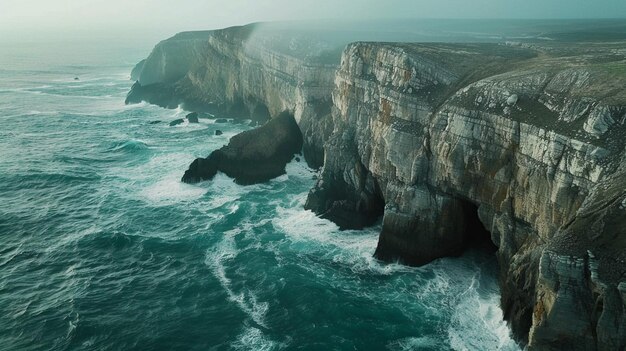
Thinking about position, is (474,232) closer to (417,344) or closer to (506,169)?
(506,169)

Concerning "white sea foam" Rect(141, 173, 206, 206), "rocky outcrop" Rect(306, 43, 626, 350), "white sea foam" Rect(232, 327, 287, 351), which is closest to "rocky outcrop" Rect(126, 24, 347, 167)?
"rocky outcrop" Rect(306, 43, 626, 350)

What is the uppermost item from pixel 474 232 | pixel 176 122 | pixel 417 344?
pixel 176 122

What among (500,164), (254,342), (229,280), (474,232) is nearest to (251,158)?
(229,280)

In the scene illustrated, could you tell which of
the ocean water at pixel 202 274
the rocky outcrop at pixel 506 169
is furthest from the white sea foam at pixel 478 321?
the rocky outcrop at pixel 506 169

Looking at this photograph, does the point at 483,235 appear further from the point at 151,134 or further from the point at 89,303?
the point at 151,134

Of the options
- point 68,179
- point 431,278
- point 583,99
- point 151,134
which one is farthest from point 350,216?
point 151,134

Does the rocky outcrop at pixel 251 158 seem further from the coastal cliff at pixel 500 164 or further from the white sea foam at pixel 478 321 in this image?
the white sea foam at pixel 478 321
